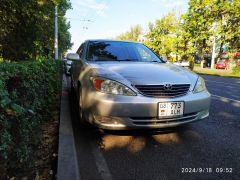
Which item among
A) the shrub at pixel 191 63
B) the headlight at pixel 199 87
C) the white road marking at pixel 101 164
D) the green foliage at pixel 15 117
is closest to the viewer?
the green foliage at pixel 15 117

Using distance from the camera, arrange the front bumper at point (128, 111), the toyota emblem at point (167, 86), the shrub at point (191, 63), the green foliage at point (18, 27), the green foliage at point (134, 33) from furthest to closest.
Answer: the green foliage at point (134, 33) < the shrub at point (191, 63) < the green foliage at point (18, 27) < the toyota emblem at point (167, 86) < the front bumper at point (128, 111)

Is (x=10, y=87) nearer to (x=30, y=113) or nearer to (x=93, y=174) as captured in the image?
(x=30, y=113)

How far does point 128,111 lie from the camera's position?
127 inches

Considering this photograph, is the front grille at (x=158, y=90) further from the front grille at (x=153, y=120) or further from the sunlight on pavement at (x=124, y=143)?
the sunlight on pavement at (x=124, y=143)

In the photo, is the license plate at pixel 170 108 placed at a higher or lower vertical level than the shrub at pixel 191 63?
higher

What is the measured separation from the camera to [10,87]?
233 centimetres

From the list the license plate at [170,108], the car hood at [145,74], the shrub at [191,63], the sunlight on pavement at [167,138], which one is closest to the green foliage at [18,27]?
the car hood at [145,74]

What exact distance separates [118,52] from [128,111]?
1982 millimetres

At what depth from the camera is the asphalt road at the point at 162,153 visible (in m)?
2.81

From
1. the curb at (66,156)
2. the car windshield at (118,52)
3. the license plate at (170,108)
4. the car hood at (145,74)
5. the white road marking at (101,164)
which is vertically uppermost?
the car windshield at (118,52)

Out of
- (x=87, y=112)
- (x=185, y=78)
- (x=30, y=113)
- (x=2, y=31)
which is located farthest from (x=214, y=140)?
(x=2, y=31)

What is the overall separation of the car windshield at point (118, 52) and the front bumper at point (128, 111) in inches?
57.6

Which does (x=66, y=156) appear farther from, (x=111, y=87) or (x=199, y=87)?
(x=199, y=87)

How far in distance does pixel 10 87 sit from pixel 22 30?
11001 mm
